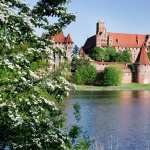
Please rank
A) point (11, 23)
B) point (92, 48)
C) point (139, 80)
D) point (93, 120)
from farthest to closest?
1. point (92, 48)
2. point (139, 80)
3. point (93, 120)
4. point (11, 23)

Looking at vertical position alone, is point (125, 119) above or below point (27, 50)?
below

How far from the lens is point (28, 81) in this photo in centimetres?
677

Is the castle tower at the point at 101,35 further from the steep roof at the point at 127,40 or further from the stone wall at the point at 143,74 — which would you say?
the stone wall at the point at 143,74

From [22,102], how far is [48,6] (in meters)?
1.49

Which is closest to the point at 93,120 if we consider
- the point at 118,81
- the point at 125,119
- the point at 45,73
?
the point at 125,119

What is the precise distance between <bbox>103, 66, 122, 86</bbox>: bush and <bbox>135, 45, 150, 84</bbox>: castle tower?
7118mm

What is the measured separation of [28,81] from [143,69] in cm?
10216

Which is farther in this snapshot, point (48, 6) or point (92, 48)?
point (92, 48)

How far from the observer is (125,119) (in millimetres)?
37969

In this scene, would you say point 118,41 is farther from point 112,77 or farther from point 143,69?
point 112,77

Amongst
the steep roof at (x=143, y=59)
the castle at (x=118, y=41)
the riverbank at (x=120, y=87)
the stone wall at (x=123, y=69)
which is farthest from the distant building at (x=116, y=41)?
the riverbank at (x=120, y=87)

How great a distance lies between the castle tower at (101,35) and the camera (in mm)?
123338

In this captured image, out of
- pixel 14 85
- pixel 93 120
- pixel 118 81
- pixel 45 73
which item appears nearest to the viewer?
pixel 14 85

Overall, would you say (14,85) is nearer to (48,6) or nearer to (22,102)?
(22,102)
